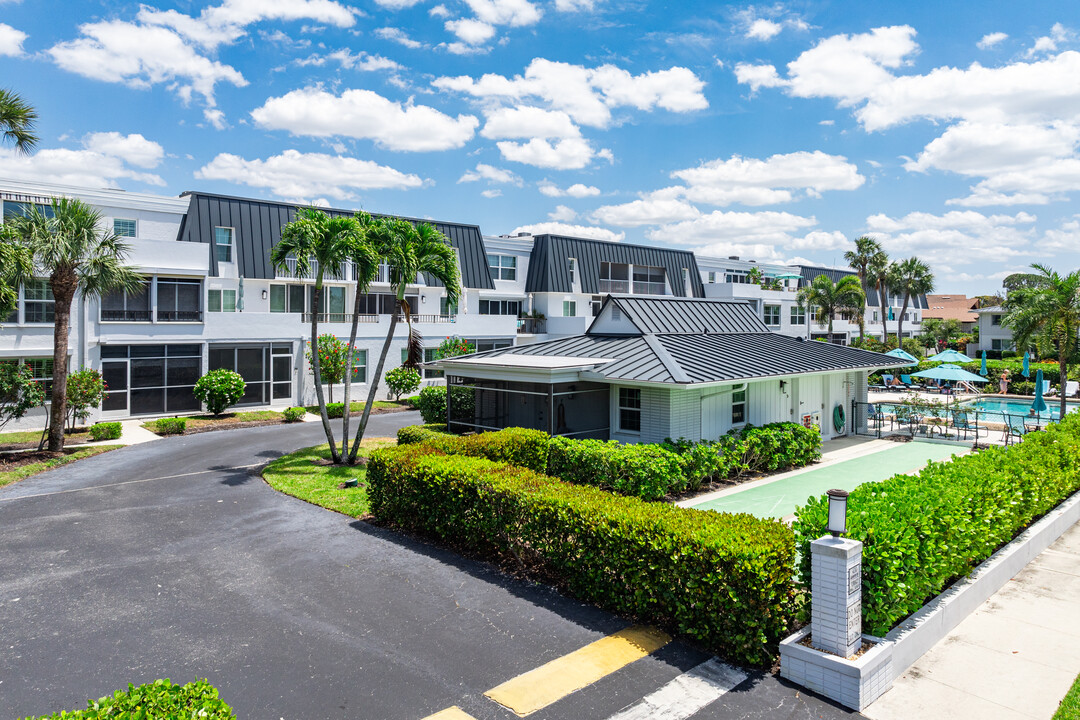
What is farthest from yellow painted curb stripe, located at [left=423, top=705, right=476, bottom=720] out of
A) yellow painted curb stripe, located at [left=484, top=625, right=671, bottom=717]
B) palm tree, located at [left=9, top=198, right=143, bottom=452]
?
palm tree, located at [left=9, top=198, right=143, bottom=452]

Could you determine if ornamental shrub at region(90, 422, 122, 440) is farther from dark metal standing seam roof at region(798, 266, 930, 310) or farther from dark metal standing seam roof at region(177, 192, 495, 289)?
dark metal standing seam roof at region(798, 266, 930, 310)

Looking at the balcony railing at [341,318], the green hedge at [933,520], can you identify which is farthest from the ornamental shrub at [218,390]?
the green hedge at [933,520]

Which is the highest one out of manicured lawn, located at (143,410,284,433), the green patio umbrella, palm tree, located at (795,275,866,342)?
palm tree, located at (795,275,866,342)

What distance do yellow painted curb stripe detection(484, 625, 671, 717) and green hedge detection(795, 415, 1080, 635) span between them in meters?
2.01

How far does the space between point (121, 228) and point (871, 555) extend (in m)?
29.4

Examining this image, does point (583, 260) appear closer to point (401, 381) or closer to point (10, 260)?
point (401, 381)

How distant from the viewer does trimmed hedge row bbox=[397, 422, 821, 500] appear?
13883 mm

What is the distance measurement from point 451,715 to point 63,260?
1773 cm

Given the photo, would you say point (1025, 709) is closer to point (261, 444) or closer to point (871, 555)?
point (871, 555)

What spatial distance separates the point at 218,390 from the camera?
25.4 meters

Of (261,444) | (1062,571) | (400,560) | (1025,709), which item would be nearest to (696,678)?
(1025,709)

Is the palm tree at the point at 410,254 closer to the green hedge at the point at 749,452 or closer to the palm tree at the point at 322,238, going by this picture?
the palm tree at the point at 322,238

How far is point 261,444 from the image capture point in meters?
21.4

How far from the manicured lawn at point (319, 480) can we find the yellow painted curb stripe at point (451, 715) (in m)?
7.34
